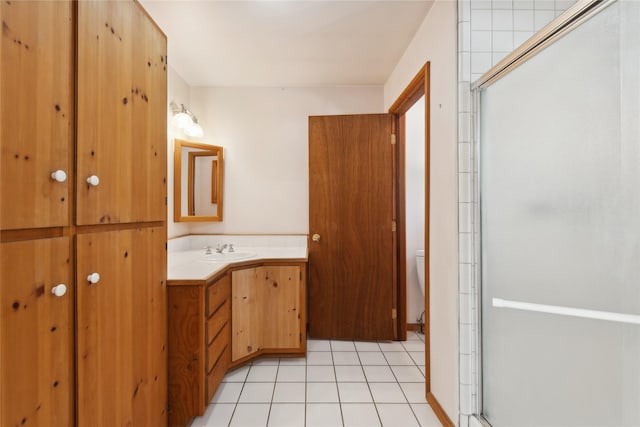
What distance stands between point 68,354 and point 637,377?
63.8 inches

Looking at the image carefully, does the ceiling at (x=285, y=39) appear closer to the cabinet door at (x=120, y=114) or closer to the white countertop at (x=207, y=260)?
the cabinet door at (x=120, y=114)

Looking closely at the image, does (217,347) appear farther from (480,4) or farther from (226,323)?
(480,4)

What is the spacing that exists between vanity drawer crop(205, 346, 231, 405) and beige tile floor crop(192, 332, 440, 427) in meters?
0.12

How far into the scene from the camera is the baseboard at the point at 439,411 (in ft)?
5.22

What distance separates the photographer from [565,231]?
1.10m

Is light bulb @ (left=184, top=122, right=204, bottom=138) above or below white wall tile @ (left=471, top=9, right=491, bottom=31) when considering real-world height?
below

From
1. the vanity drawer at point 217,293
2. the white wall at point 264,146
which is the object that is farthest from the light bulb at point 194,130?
the vanity drawer at point 217,293

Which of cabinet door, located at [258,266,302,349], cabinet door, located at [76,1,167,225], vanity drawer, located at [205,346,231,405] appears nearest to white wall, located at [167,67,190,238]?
cabinet door, located at [258,266,302,349]

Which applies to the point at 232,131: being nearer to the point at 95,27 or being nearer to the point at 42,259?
the point at 95,27

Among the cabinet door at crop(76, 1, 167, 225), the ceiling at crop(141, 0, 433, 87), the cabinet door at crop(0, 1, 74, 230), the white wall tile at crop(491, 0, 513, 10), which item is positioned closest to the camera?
the cabinet door at crop(0, 1, 74, 230)

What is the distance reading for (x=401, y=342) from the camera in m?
2.70

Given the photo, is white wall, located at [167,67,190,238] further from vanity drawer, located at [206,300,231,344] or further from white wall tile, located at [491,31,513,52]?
white wall tile, located at [491,31,513,52]

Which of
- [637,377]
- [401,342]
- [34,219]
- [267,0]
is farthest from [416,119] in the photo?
[34,219]

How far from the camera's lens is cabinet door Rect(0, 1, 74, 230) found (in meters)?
0.67
